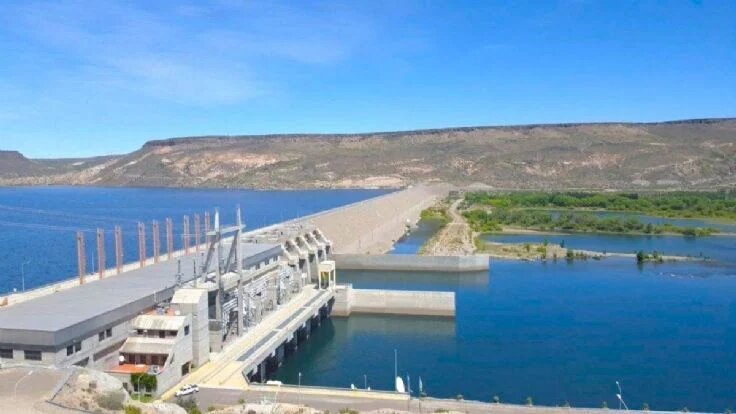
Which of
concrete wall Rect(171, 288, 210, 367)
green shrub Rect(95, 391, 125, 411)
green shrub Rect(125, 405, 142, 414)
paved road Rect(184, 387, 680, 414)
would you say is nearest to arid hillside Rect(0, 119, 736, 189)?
concrete wall Rect(171, 288, 210, 367)

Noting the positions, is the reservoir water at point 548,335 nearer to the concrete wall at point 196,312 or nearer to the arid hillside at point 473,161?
the concrete wall at point 196,312

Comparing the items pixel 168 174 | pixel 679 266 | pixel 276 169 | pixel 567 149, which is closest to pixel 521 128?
pixel 567 149

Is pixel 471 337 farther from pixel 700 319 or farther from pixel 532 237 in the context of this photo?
pixel 532 237

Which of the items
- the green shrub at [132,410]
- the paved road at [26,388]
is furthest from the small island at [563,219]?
the green shrub at [132,410]

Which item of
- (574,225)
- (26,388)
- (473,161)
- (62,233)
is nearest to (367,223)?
(574,225)

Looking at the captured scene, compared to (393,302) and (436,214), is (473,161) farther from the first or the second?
(393,302)
